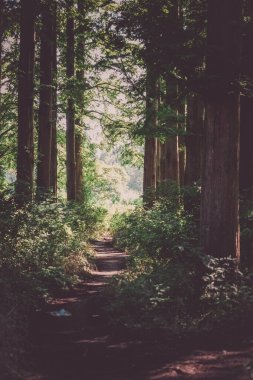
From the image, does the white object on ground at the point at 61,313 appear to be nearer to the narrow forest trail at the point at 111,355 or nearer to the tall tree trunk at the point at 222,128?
the narrow forest trail at the point at 111,355

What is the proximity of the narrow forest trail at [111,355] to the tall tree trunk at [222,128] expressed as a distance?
2.40 meters

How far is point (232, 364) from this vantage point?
192 inches

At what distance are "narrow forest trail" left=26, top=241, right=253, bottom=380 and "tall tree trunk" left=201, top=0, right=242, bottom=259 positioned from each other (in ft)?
7.87

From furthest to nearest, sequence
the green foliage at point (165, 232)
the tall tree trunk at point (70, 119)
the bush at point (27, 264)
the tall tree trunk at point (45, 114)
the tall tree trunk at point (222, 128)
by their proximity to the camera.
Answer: the tall tree trunk at point (70, 119), the tall tree trunk at point (45, 114), the green foliage at point (165, 232), the tall tree trunk at point (222, 128), the bush at point (27, 264)

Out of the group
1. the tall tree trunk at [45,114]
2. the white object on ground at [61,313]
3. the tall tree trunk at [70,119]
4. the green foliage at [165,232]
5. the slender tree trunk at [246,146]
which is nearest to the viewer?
the white object on ground at [61,313]

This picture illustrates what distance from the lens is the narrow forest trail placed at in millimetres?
4828

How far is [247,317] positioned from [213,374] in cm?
200

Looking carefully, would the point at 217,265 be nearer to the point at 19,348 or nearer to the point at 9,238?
the point at 19,348

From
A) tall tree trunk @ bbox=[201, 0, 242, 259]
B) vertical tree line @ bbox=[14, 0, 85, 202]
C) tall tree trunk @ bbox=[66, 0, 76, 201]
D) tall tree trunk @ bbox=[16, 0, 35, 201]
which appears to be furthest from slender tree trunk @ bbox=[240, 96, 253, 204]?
tall tree trunk @ bbox=[66, 0, 76, 201]

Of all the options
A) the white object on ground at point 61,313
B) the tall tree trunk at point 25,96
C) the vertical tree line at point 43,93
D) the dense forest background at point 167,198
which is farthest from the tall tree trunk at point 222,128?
the tall tree trunk at point 25,96

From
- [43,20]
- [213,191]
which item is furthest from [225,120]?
[43,20]

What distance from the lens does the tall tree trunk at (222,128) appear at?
724cm

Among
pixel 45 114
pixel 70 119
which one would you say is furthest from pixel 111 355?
pixel 70 119

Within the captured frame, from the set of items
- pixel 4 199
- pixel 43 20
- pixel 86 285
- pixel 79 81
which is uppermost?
pixel 43 20
